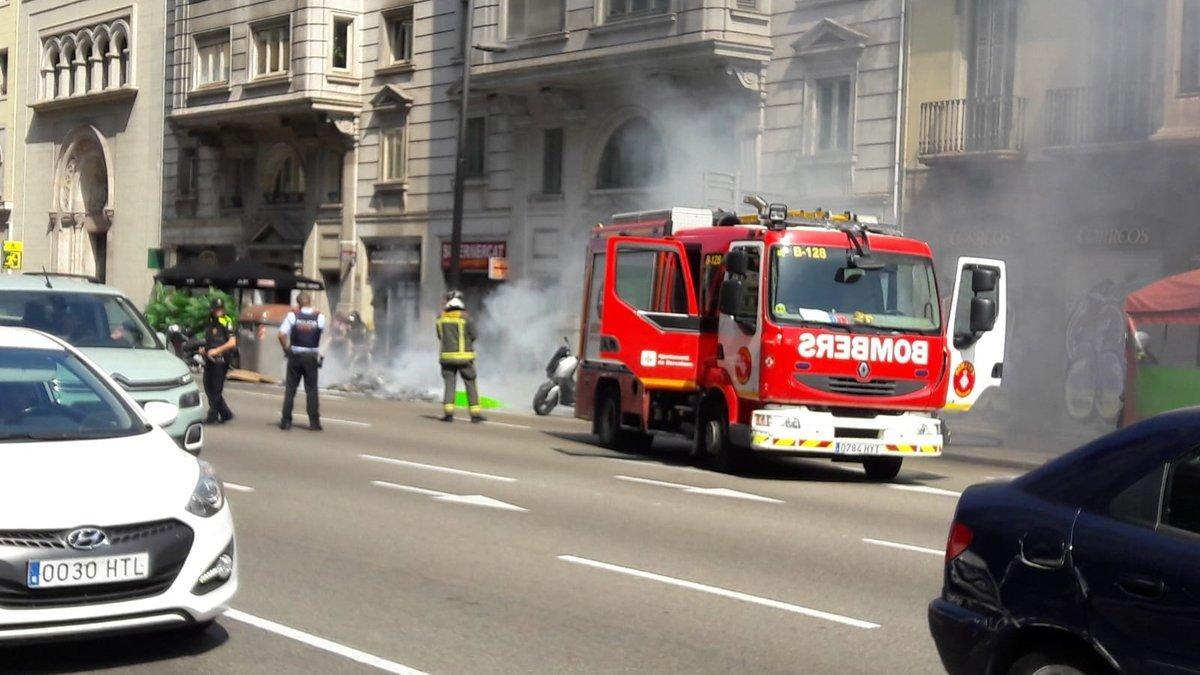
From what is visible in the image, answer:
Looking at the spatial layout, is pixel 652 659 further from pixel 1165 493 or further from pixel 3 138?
pixel 3 138

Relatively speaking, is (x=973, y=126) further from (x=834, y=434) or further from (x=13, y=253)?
(x=13, y=253)

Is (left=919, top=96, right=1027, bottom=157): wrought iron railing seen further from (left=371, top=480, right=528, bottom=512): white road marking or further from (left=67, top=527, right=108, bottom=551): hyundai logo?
(left=67, top=527, right=108, bottom=551): hyundai logo

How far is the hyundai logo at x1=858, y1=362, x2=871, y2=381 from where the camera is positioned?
15.2 meters

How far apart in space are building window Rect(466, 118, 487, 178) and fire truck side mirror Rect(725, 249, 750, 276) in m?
22.1

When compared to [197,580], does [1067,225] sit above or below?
above

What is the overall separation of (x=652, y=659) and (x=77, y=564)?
2.58 meters

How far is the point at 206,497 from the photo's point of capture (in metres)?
7.03

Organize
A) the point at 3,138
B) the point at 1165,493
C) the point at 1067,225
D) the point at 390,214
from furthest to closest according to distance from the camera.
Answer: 1. the point at 3,138
2. the point at 390,214
3. the point at 1067,225
4. the point at 1165,493

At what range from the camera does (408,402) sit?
2802 cm

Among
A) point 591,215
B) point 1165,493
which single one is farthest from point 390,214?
point 1165,493

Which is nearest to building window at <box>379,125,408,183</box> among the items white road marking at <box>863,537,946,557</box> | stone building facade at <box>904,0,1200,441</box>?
stone building facade at <box>904,0,1200,441</box>

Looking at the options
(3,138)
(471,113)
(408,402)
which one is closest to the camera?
(408,402)

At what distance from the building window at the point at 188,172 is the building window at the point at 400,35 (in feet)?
33.9

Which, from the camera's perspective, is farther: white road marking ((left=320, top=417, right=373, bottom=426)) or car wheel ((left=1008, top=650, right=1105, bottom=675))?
white road marking ((left=320, top=417, right=373, bottom=426))
